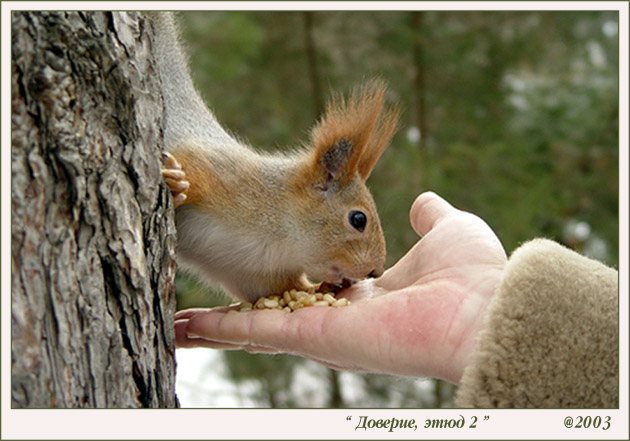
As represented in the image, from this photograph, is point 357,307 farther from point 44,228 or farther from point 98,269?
point 44,228

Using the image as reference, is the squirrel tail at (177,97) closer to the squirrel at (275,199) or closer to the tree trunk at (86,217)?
the squirrel at (275,199)

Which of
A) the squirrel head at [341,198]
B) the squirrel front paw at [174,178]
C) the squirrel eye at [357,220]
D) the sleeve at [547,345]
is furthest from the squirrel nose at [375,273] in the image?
the squirrel front paw at [174,178]

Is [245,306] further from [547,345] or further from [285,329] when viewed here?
[547,345]

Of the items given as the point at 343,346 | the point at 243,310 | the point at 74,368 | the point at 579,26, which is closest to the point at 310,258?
the point at 243,310

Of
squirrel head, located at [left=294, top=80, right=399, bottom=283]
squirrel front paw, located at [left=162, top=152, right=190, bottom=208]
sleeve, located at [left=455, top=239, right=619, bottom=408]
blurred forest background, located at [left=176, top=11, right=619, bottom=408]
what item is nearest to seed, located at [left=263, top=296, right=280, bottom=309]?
squirrel head, located at [left=294, top=80, right=399, bottom=283]

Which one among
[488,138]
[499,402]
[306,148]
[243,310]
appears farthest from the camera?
[488,138]

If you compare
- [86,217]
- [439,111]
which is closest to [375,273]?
[86,217]

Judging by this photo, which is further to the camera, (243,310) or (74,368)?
(243,310)
